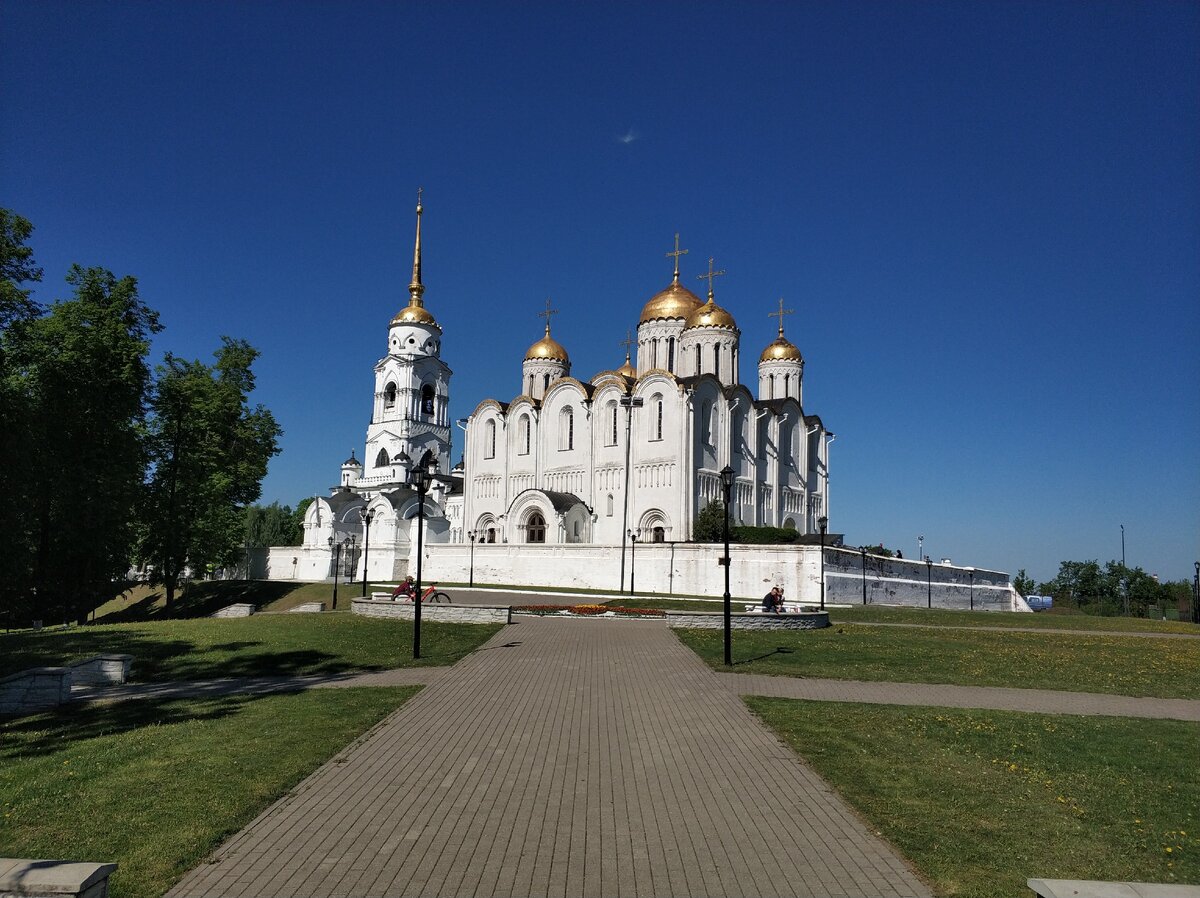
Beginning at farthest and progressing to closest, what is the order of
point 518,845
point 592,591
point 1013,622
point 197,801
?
point 592,591 < point 1013,622 < point 197,801 < point 518,845

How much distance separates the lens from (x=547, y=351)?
193ft

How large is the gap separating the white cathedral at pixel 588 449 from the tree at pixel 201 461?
6425 millimetres

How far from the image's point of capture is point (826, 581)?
117ft

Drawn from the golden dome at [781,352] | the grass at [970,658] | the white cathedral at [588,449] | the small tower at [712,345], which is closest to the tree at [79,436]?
the white cathedral at [588,449]

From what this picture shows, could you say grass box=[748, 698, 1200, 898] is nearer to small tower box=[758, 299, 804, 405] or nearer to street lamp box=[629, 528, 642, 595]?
street lamp box=[629, 528, 642, 595]

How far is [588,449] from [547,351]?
1216 cm

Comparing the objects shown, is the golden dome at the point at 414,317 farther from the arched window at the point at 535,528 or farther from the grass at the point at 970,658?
the grass at the point at 970,658

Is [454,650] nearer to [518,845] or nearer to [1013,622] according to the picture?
[518,845]

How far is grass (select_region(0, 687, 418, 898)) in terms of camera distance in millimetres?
5871

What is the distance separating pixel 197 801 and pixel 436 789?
1.98m

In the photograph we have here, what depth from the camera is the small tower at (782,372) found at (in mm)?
58875

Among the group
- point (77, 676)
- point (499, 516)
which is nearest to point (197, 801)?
point (77, 676)

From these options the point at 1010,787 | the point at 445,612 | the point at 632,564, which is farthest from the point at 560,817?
the point at 632,564

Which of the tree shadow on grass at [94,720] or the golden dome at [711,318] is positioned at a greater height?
the golden dome at [711,318]
